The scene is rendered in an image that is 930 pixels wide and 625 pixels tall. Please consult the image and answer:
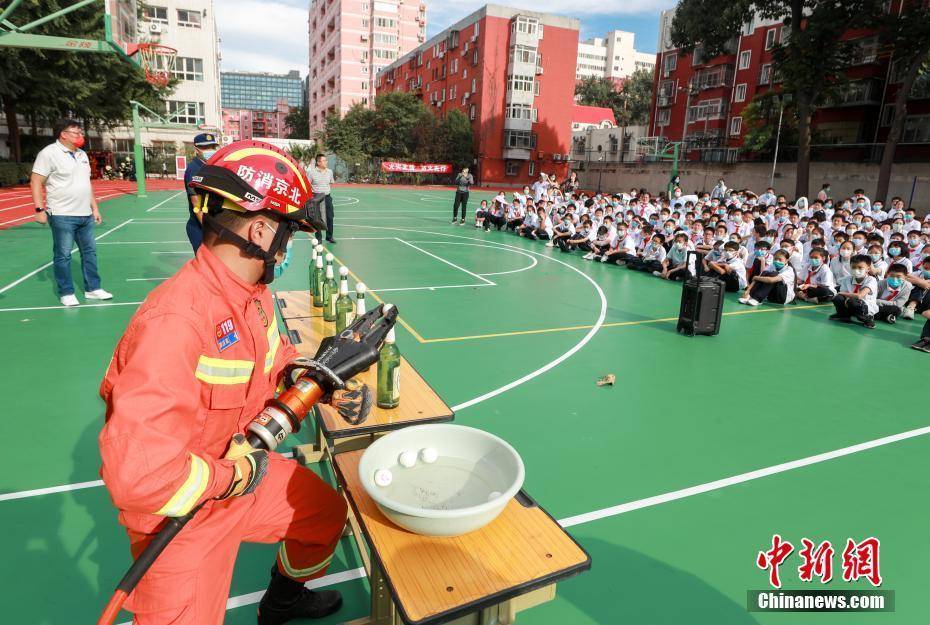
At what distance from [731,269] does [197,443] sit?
11.5 meters

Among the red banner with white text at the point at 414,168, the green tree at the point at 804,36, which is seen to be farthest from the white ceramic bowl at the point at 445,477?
the red banner with white text at the point at 414,168

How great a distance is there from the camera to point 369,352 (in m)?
2.31

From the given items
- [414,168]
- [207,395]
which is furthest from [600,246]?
[414,168]

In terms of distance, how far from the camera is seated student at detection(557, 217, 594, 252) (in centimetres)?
1570

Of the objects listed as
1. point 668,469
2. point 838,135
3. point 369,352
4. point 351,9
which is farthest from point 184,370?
point 351,9

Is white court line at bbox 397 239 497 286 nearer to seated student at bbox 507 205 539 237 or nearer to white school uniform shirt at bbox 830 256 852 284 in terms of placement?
seated student at bbox 507 205 539 237

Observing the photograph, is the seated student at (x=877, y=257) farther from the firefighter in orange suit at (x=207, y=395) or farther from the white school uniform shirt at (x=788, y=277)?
the firefighter in orange suit at (x=207, y=395)

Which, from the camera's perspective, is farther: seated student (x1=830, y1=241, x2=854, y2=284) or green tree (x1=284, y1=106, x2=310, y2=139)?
green tree (x1=284, y1=106, x2=310, y2=139)

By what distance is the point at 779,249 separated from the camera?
1088 cm

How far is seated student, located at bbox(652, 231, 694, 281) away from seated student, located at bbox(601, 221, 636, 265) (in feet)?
3.48

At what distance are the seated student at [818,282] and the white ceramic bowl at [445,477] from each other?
10712 millimetres

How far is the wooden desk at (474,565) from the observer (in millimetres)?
1719

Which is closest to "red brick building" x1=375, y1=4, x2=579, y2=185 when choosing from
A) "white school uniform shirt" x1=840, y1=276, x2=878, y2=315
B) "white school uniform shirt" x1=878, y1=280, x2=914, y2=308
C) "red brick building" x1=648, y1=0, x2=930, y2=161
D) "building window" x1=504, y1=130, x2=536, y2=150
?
"building window" x1=504, y1=130, x2=536, y2=150

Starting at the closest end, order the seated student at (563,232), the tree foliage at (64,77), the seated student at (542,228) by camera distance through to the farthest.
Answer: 1. the seated student at (563,232)
2. the seated student at (542,228)
3. the tree foliage at (64,77)
